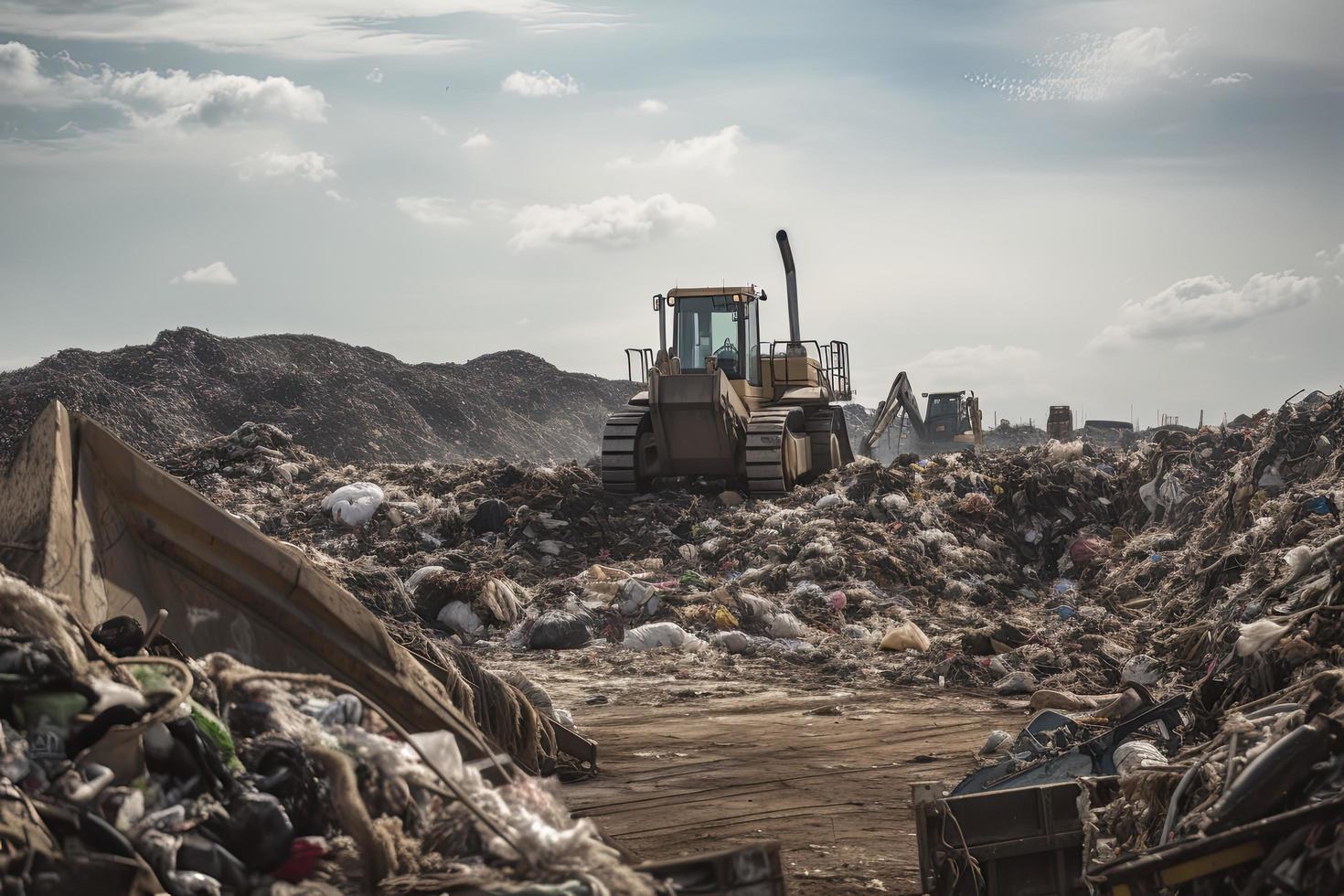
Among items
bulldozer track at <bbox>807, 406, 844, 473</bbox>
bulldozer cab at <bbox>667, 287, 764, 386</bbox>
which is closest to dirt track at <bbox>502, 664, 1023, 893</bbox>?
bulldozer cab at <bbox>667, 287, 764, 386</bbox>

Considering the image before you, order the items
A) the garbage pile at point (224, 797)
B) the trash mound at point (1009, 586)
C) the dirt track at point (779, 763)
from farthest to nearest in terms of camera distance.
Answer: the dirt track at point (779, 763) < the trash mound at point (1009, 586) < the garbage pile at point (224, 797)

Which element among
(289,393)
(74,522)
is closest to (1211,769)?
(74,522)

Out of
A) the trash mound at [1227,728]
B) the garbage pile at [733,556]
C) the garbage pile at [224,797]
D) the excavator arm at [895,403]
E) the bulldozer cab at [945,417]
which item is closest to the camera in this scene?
the garbage pile at [224,797]

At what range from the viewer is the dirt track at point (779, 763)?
17.0 feet

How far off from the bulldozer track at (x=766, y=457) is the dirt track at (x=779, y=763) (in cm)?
598

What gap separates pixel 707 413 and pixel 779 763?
8.87m

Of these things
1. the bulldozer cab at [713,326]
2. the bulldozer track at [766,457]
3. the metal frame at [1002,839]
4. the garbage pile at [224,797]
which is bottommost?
the metal frame at [1002,839]

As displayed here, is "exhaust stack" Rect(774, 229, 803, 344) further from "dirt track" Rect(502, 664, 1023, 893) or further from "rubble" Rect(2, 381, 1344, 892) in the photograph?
"dirt track" Rect(502, 664, 1023, 893)

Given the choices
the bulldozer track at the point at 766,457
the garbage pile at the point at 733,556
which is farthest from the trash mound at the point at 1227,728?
the bulldozer track at the point at 766,457

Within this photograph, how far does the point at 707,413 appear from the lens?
1530 centimetres

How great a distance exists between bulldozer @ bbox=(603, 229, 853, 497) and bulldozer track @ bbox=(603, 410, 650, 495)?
12mm

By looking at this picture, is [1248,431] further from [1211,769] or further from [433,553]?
[1211,769]

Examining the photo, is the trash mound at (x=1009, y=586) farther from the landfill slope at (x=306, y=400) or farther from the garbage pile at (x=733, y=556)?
the landfill slope at (x=306, y=400)

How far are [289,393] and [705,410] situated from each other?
66.6ft
